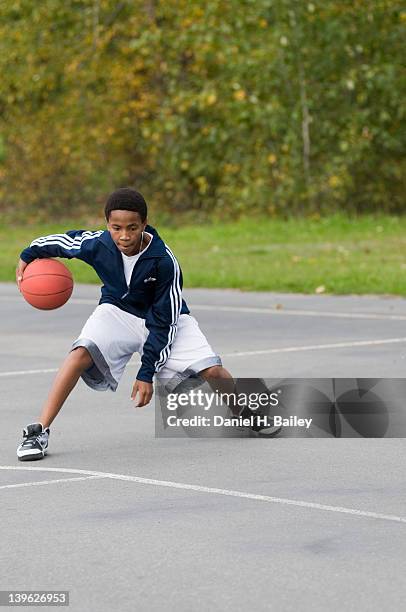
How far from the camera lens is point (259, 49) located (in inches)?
1075

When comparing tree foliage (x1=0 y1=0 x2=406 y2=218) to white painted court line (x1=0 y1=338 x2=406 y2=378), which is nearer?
white painted court line (x1=0 y1=338 x2=406 y2=378)

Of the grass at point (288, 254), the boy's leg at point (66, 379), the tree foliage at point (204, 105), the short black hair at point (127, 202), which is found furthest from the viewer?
the tree foliage at point (204, 105)

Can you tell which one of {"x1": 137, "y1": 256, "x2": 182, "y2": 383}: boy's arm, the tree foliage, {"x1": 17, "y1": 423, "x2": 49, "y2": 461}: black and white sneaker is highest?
the tree foliage

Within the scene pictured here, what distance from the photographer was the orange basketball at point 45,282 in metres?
8.75

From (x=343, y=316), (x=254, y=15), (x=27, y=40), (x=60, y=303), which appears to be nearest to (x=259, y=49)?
(x=254, y=15)

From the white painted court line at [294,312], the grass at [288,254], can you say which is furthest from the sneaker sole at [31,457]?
the grass at [288,254]

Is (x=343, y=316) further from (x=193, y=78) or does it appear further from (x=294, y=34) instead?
(x=193, y=78)

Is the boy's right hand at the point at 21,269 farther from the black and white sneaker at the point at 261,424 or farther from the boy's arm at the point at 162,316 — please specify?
the black and white sneaker at the point at 261,424

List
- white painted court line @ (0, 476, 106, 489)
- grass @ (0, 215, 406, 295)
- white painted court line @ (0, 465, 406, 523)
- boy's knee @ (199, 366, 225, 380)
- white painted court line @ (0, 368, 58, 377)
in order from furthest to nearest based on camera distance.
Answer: grass @ (0, 215, 406, 295) < white painted court line @ (0, 368, 58, 377) < boy's knee @ (199, 366, 225, 380) < white painted court line @ (0, 476, 106, 489) < white painted court line @ (0, 465, 406, 523)

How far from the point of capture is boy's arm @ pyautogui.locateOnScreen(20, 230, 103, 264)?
8172 millimetres

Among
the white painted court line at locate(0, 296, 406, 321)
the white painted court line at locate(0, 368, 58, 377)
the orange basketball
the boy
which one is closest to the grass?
the white painted court line at locate(0, 296, 406, 321)

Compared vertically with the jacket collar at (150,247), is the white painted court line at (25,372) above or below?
below

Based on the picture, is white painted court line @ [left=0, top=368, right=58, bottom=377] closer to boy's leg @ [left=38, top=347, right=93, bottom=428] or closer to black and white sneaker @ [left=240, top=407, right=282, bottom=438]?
black and white sneaker @ [left=240, top=407, right=282, bottom=438]

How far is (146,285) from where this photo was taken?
26.7 feet
